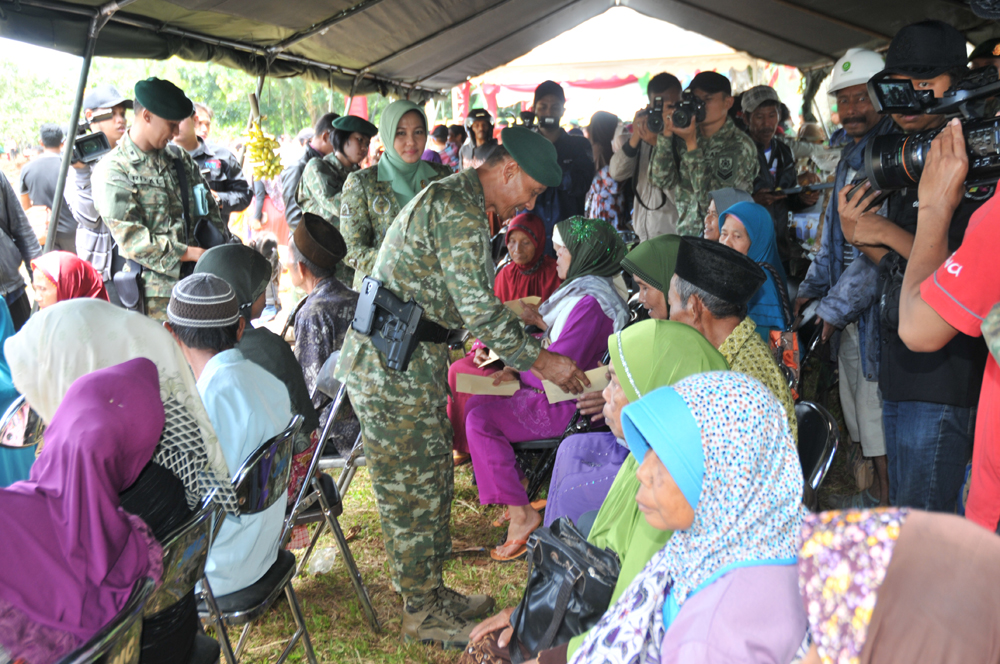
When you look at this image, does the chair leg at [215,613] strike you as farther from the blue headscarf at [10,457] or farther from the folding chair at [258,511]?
the blue headscarf at [10,457]

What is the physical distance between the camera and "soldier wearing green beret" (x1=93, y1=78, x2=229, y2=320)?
12.0 ft

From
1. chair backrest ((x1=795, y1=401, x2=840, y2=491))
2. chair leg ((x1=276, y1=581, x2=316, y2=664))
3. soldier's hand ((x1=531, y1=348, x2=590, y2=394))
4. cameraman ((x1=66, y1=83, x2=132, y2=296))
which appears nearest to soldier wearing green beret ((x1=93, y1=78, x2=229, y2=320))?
cameraman ((x1=66, y1=83, x2=132, y2=296))

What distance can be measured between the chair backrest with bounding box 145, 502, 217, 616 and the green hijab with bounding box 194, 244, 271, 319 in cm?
156

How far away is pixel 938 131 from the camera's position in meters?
1.71

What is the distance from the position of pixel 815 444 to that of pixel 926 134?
0.93 metres

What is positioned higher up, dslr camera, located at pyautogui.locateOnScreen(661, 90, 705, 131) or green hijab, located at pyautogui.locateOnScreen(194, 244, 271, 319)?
dslr camera, located at pyautogui.locateOnScreen(661, 90, 705, 131)

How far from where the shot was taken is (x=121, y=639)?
122 centimetres

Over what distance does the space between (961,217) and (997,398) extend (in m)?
0.64

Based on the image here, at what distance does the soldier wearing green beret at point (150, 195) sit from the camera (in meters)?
3.65

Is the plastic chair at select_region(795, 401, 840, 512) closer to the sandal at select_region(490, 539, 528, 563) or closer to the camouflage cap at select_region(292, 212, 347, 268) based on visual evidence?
the sandal at select_region(490, 539, 528, 563)

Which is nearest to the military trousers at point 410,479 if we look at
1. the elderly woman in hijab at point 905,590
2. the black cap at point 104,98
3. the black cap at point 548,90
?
the elderly woman in hijab at point 905,590

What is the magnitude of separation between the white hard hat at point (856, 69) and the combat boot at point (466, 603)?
3.10 metres

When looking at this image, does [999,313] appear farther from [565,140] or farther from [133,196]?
[565,140]

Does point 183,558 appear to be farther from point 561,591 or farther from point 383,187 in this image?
point 383,187
